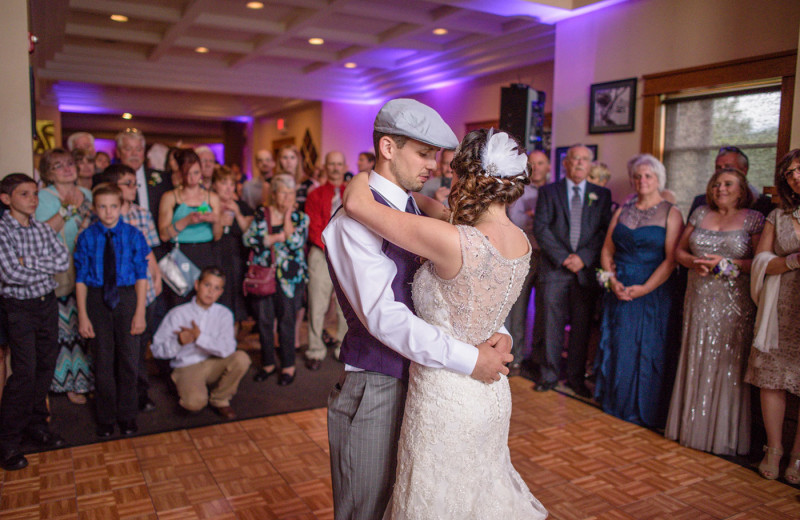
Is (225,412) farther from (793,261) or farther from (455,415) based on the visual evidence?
(793,261)

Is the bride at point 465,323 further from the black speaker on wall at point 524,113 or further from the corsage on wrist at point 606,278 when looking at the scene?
the black speaker on wall at point 524,113

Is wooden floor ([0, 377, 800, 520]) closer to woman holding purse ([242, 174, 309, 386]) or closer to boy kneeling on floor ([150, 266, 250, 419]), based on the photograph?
boy kneeling on floor ([150, 266, 250, 419])

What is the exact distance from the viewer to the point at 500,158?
1.65 m

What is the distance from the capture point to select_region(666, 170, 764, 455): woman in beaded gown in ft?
12.0

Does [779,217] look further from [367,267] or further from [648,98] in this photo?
[367,267]

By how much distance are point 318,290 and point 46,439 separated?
7.36ft

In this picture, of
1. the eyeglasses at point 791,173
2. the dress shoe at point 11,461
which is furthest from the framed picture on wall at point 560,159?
the dress shoe at point 11,461

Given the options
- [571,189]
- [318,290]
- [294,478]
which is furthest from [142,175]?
[571,189]

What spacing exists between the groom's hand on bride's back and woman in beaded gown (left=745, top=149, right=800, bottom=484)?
2345 mm

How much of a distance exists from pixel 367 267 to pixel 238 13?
6576mm

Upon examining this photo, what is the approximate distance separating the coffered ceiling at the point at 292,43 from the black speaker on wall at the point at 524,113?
2.48ft

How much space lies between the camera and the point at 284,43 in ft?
28.2

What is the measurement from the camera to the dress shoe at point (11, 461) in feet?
10.6

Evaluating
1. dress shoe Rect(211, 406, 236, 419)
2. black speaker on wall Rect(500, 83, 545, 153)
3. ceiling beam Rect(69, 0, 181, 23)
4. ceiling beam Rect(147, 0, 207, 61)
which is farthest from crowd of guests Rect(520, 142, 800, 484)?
ceiling beam Rect(69, 0, 181, 23)
